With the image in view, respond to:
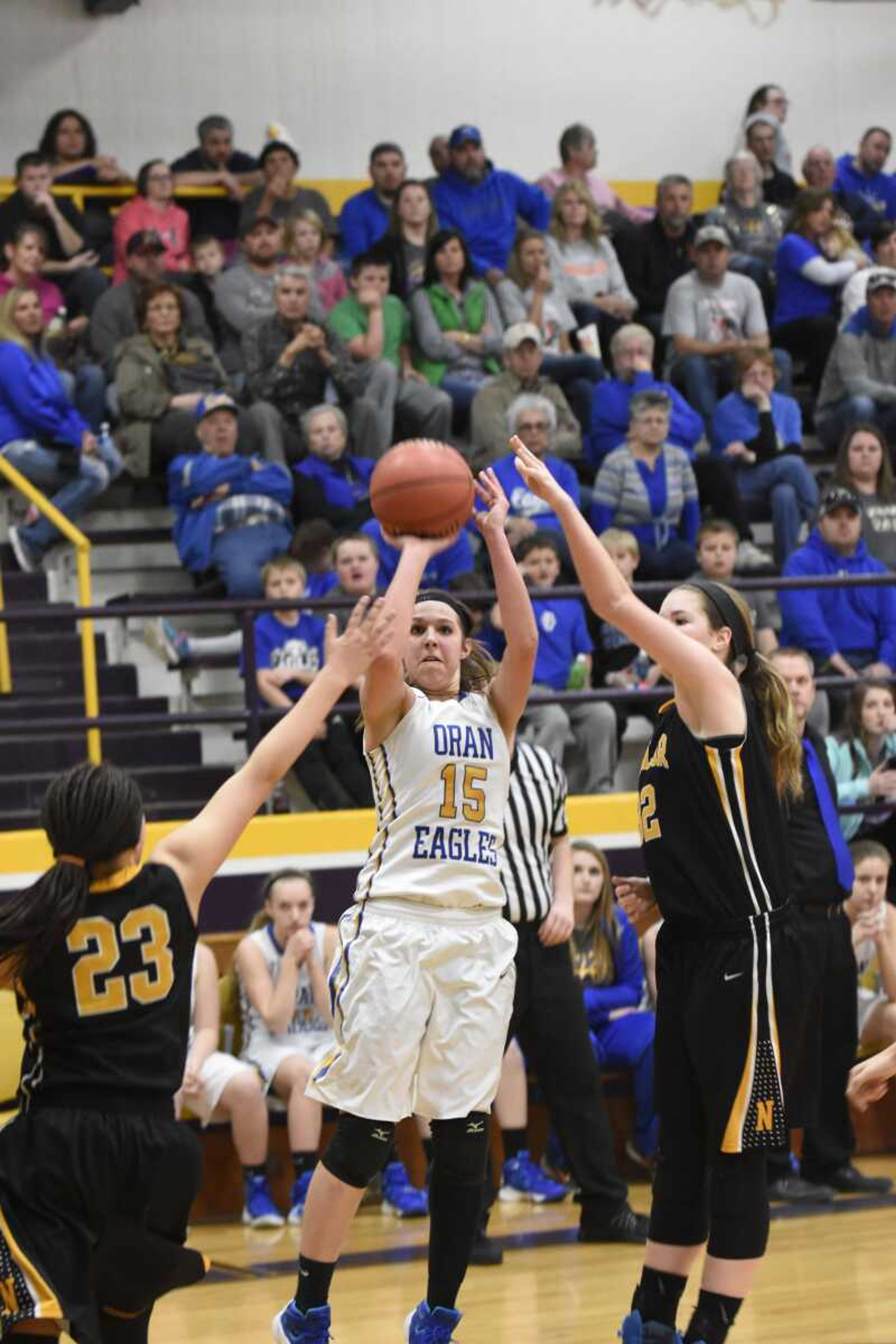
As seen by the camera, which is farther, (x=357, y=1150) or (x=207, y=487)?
(x=207, y=487)

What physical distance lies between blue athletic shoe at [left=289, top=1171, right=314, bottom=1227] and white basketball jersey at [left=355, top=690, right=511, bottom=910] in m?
2.47

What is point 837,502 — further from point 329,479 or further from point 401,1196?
point 401,1196

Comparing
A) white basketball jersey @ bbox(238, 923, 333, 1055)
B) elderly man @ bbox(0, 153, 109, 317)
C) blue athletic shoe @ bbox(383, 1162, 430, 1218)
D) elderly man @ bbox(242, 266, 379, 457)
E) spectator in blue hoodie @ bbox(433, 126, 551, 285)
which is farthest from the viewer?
spectator in blue hoodie @ bbox(433, 126, 551, 285)

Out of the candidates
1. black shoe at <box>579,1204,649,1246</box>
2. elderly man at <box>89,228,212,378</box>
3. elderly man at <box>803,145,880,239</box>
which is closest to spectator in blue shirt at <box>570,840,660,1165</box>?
black shoe at <box>579,1204,649,1246</box>

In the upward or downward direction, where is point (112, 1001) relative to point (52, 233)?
downward

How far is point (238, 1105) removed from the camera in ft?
23.0

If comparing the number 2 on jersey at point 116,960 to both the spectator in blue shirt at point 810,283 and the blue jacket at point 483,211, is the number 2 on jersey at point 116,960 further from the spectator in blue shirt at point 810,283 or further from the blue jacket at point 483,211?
the spectator in blue shirt at point 810,283

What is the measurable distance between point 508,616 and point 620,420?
6.02 metres

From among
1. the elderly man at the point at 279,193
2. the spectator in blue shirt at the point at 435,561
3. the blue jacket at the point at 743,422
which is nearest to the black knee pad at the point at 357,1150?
the spectator in blue shirt at the point at 435,561

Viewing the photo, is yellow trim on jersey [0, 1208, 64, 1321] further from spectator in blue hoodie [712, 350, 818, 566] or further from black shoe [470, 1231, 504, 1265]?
spectator in blue hoodie [712, 350, 818, 566]

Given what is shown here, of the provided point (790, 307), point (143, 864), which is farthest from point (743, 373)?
point (143, 864)

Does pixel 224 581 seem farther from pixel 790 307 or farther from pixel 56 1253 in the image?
pixel 56 1253

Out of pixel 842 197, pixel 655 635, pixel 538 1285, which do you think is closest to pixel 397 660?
pixel 655 635

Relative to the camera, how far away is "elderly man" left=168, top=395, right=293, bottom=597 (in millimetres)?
9094
